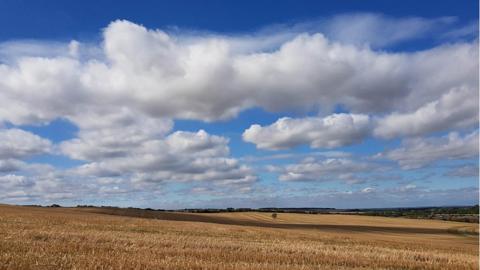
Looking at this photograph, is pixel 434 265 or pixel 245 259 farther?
pixel 434 265

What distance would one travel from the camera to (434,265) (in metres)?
21.4

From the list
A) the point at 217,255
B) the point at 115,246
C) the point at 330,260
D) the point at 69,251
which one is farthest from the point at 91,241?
the point at 330,260

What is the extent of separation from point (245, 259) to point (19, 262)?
7.85 metres

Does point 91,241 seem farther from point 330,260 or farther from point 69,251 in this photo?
point 330,260

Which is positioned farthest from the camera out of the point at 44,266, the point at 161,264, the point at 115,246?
the point at 115,246

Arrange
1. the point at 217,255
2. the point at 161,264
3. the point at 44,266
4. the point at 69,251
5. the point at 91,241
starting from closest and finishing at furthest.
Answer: the point at 44,266 → the point at 161,264 → the point at 69,251 → the point at 217,255 → the point at 91,241

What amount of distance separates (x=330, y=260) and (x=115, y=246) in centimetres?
865

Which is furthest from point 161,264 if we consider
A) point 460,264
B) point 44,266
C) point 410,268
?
point 460,264

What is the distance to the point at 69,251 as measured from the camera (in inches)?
722

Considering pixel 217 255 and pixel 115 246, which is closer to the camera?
pixel 217 255

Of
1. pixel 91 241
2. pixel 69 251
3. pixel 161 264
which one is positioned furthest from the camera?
pixel 91 241

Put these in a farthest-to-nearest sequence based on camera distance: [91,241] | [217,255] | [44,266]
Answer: [91,241], [217,255], [44,266]

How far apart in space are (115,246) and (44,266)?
22.3 ft

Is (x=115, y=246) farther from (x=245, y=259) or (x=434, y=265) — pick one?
(x=434, y=265)
